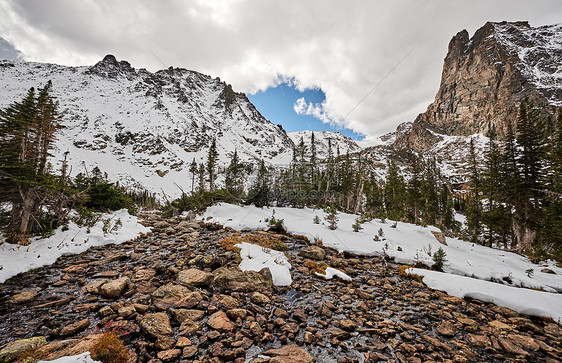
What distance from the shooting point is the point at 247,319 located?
4.88m

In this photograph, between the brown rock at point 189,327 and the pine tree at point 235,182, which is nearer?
the brown rock at point 189,327

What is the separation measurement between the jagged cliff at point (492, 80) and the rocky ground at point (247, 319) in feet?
564

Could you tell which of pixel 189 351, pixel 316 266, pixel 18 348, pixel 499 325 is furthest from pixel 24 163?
pixel 499 325

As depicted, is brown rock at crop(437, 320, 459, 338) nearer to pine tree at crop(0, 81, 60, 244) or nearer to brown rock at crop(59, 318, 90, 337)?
brown rock at crop(59, 318, 90, 337)

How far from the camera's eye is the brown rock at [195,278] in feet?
20.4

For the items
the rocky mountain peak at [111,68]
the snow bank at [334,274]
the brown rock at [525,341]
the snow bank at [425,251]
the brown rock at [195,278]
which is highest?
the rocky mountain peak at [111,68]

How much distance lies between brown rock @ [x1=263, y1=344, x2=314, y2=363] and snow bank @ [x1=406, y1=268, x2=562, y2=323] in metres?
A: 6.16

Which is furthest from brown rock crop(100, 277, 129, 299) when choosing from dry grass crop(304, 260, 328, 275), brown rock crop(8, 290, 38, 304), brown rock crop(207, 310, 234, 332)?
dry grass crop(304, 260, 328, 275)

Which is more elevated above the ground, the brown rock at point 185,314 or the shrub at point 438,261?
the shrub at point 438,261

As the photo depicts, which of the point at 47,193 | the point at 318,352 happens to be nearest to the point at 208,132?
the point at 47,193

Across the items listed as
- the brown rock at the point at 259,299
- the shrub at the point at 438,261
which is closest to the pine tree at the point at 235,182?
the brown rock at the point at 259,299

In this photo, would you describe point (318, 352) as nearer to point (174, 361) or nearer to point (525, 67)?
point (174, 361)

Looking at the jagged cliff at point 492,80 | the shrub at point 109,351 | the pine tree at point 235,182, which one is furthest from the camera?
the jagged cliff at point 492,80

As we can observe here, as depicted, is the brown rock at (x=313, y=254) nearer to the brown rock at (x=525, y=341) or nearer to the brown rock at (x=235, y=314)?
the brown rock at (x=235, y=314)
